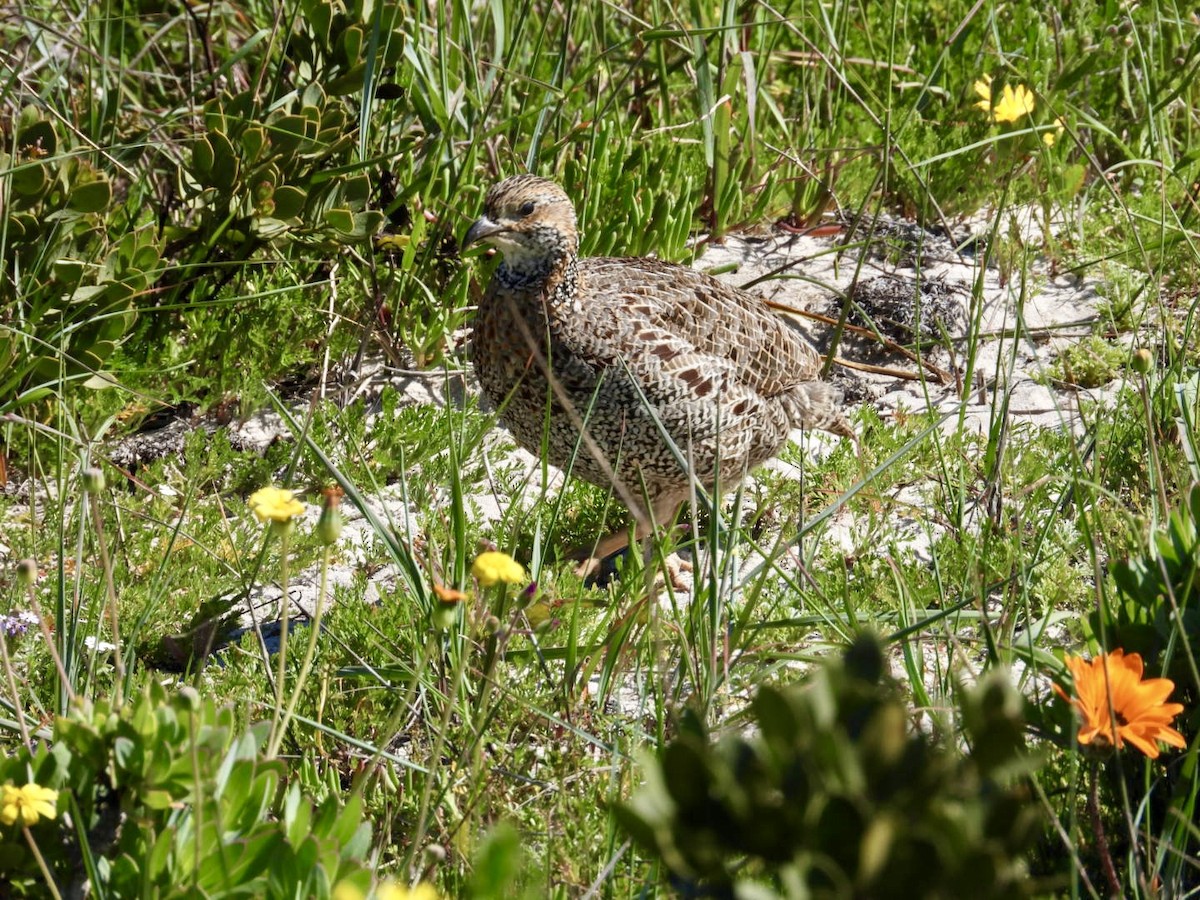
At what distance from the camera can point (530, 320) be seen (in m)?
4.18

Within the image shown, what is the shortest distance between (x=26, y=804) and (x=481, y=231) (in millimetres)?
2471

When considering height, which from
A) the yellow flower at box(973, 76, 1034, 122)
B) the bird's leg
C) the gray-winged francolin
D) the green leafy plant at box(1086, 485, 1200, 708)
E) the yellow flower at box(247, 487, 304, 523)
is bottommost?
the bird's leg

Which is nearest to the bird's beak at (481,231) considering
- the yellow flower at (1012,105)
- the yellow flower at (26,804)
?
the yellow flower at (1012,105)

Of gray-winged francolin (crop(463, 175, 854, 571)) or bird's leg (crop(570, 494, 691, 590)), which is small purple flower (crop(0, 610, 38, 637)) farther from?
bird's leg (crop(570, 494, 691, 590))

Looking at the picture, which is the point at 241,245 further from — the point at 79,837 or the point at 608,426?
the point at 79,837

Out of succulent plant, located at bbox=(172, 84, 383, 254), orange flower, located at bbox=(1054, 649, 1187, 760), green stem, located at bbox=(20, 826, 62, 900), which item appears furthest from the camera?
succulent plant, located at bbox=(172, 84, 383, 254)

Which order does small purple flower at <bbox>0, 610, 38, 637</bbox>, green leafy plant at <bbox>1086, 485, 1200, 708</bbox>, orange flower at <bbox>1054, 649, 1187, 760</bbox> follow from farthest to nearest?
small purple flower at <bbox>0, 610, 38, 637</bbox>
green leafy plant at <bbox>1086, 485, 1200, 708</bbox>
orange flower at <bbox>1054, 649, 1187, 760</bbox>

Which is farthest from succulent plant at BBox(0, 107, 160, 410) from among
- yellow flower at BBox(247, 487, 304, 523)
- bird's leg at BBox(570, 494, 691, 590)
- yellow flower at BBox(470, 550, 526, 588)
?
yellow flower at BBox(470, 550, 526, 588)

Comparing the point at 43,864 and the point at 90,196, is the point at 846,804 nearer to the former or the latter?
the point at 43,864

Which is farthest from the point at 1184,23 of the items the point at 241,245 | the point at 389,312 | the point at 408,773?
the point at 408,773

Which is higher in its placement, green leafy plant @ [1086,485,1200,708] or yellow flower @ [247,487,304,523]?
yellow flower @ [247,487,304,523]

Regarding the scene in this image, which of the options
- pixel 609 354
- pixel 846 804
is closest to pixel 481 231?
pixel 609 354

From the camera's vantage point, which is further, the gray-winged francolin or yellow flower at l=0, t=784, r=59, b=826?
the gray-winged francolin

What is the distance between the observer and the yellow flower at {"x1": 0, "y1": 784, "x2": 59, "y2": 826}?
2074 millimetres
